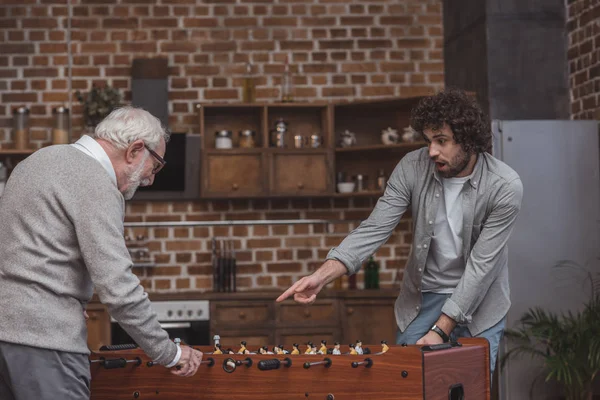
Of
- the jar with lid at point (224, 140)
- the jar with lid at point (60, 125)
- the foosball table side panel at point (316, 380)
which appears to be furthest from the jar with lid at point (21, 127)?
the foosball table side panel at point (316, 380)

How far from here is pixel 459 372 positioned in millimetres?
2701

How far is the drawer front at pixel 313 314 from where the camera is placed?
19.3 ft

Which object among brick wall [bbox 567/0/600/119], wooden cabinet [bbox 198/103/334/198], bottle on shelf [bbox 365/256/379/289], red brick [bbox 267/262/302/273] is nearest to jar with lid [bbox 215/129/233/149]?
wooden cabinet [bbox 198/103/334/198]

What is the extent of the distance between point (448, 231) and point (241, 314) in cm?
284

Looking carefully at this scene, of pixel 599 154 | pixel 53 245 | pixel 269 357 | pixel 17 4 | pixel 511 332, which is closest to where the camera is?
pixel 53 245

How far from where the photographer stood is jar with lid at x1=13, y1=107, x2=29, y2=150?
617 centimetres

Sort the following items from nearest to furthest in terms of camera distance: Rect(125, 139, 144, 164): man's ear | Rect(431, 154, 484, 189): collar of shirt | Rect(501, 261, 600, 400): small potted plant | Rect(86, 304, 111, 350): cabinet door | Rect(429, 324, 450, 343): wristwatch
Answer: Rect(125, 139, 144, 164): man's ear, Rect(429, 324, 450, 343): wristwatch, Rect(431, 154, 484, 189): collar of shirt, Rect(501, 261, 600, 400): small potted plant, Rect(86, 304, 111, 350): cabinet door

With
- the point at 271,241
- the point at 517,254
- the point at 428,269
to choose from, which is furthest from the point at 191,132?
the point at 428,269

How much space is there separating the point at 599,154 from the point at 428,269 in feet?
7.76

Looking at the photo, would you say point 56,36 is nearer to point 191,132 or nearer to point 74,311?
point 191,132

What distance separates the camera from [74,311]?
2.40 m

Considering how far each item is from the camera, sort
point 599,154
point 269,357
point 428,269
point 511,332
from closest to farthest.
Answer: point 269,357
point 428,269
point 511,332
point 599,154

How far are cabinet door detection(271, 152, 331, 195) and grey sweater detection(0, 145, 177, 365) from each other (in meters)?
3.80

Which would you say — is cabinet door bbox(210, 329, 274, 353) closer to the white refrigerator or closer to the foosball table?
the white refrigerator
